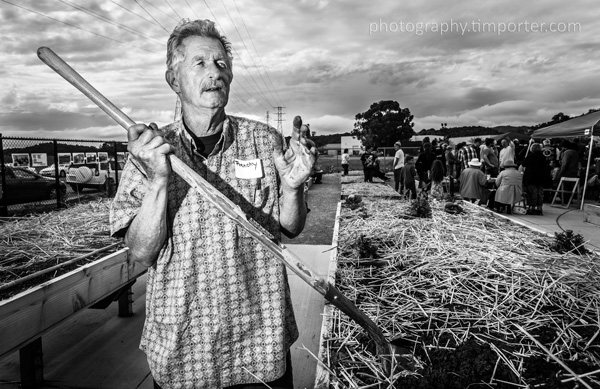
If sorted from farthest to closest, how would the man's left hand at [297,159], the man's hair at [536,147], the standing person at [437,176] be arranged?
the standing person at [437,176]
the man's hair at [536,147]
the man's left hand at [297,159]

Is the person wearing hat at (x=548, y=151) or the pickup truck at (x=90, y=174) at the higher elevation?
the person wearing hat at (x=548, y=151)

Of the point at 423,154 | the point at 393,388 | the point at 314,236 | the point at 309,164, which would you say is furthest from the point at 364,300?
the point at 423,154

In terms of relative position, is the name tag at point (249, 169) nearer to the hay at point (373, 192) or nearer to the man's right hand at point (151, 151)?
the man's right hand at point (151, 151)

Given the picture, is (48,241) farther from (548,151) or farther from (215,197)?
(548,151)

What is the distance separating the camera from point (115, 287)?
10.8 ft

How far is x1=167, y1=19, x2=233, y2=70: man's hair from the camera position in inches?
61.0

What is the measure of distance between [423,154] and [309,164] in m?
11.7

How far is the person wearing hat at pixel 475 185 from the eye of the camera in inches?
366

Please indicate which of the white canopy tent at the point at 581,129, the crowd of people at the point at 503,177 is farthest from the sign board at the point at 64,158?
the white canopy tent at the point at 581,129

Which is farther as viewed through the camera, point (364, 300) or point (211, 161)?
point (364, 300)

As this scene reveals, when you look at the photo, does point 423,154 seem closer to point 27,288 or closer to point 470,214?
point 470,214

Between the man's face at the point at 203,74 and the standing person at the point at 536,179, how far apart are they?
9.46m

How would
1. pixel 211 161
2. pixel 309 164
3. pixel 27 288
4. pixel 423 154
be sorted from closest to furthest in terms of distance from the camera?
pixel 309 164
pixel 211 161
pixel 27 288
pixel 423 154

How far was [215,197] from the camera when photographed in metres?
1.30
